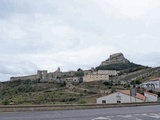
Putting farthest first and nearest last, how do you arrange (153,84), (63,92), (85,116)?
(153,84) < (63,92) < (85,116)

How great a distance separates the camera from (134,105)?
34.0m

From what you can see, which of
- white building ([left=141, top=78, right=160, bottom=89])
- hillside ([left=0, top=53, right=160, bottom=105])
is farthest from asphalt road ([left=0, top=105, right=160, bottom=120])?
white building ([left=141, top=78, right=160, bottom=89])

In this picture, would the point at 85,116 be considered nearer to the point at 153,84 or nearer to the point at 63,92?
the point at 63,92

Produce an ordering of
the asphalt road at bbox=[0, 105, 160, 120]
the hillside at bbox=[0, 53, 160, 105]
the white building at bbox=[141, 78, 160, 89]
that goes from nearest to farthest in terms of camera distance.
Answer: the asphalt road at bbox=[0, 105, 160, 120], the hillside at bbox=[0, 53, 160, 105], the white building at bbox=[141, 78, 160, 89]

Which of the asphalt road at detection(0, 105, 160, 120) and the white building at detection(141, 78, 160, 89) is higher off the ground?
the white building at detection(141, 78, 160, 89)

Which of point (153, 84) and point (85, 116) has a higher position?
point (153, 84)

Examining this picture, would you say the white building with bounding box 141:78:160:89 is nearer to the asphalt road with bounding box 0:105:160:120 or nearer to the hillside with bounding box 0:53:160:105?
the hillside with bounding box 0:53:160:105

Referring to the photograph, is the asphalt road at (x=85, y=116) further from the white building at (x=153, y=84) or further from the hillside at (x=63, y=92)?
the white building at (x=153, y=84)

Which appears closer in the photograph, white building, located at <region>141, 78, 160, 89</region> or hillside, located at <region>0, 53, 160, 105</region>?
hillside, located at <region>0, 53, 160, 105</region>

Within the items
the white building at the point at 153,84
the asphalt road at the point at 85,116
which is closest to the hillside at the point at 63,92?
the white building at the point at 153,84

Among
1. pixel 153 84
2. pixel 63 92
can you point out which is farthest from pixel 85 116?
pixel 153 84

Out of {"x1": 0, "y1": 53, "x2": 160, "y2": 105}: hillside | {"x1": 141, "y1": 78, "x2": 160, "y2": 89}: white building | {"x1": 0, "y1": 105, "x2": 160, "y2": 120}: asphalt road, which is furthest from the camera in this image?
{"x1": 141, "y1": 78, "x2": 160, "y2": 89}: white building

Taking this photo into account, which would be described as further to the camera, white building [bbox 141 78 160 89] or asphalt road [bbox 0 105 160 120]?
white building [bbox 141 78 160 89]

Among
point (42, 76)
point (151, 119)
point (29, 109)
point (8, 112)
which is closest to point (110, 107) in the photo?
point (29, 109)
